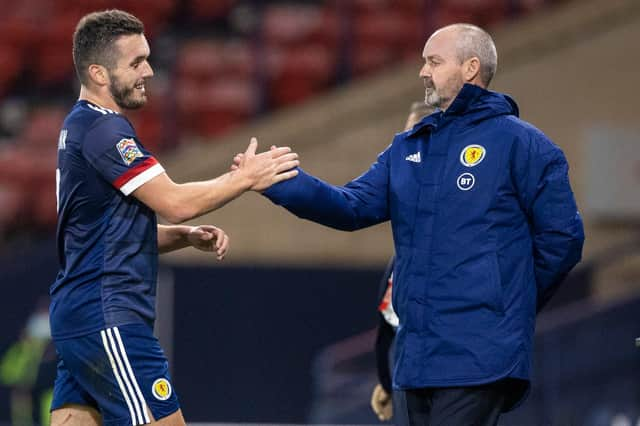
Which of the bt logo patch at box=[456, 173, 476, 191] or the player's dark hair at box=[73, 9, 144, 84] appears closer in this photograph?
the bt logo patch at box=[456, 173, 476, 191]

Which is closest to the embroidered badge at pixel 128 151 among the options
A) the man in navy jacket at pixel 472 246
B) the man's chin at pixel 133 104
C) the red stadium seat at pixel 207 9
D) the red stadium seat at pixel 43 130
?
the man's chin at pixel 133 104

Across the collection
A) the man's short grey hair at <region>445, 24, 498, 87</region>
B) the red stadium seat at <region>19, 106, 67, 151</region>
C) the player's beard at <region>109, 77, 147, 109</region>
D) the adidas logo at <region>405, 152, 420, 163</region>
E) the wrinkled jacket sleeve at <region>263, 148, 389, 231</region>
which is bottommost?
the red stadium seat at <region>19, 106, 67, 151</region>

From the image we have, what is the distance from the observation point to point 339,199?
489cm

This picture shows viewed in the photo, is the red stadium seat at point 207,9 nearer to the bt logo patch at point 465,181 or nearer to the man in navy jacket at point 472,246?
the man in navy jacket at point 472,246

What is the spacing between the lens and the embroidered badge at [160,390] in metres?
4.62

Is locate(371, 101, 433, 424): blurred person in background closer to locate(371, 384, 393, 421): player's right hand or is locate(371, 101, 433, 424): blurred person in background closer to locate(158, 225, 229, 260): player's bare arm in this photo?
locate(371, 384, 393, 421): player's right hand

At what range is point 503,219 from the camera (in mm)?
4625

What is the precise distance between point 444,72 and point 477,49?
147 millimetres

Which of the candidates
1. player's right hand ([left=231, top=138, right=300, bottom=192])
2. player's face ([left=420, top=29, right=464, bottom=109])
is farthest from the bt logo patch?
player's right hand ([left=231, top=138, right=300, bottom=192])

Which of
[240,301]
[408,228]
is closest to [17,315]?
[240,301]

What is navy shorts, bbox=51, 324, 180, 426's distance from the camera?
461 centimetres

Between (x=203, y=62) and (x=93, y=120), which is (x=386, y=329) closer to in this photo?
(x=93, y=120)

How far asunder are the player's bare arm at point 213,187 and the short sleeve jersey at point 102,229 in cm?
6

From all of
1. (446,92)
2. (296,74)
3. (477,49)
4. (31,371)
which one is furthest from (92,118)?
(296,74)
